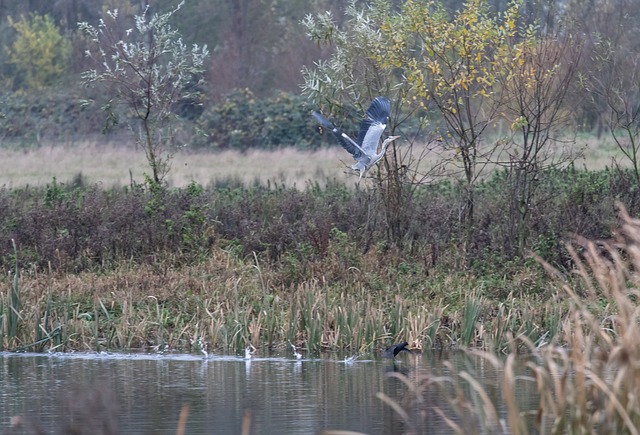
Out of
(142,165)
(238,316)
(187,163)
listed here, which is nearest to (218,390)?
(238,316)

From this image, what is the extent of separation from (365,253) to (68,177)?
533 inches

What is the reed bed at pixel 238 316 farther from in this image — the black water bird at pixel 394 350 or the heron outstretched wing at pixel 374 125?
the heron outstretched wing at pixel 374 125

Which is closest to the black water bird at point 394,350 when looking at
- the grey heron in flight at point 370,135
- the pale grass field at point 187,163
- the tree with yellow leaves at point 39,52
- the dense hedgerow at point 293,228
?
the dense hedgerow at point 293,228

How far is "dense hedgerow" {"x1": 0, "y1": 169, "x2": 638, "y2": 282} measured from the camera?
1392 cm

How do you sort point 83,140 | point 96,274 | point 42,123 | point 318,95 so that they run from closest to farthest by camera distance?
point 96,274, point 318,95, point 83,140, point 42,123

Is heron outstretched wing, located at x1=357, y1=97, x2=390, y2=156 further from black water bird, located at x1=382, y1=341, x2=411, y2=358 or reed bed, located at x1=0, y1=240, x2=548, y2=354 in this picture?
black water bird, located at x1=382, y1=341, x2=411, y2=358

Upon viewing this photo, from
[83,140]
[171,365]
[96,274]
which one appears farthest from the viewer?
[83,140]

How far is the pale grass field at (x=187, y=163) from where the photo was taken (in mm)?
24609

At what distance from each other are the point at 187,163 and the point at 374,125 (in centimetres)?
1525

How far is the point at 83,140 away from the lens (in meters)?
35.3

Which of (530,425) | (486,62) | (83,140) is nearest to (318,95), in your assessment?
(486,62)

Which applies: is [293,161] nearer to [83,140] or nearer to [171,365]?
[83,140]

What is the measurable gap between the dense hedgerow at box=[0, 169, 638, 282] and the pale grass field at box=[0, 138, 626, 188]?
6919 millimetres

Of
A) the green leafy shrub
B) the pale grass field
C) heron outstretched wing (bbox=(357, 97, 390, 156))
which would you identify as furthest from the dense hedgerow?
the green leafy shrub
